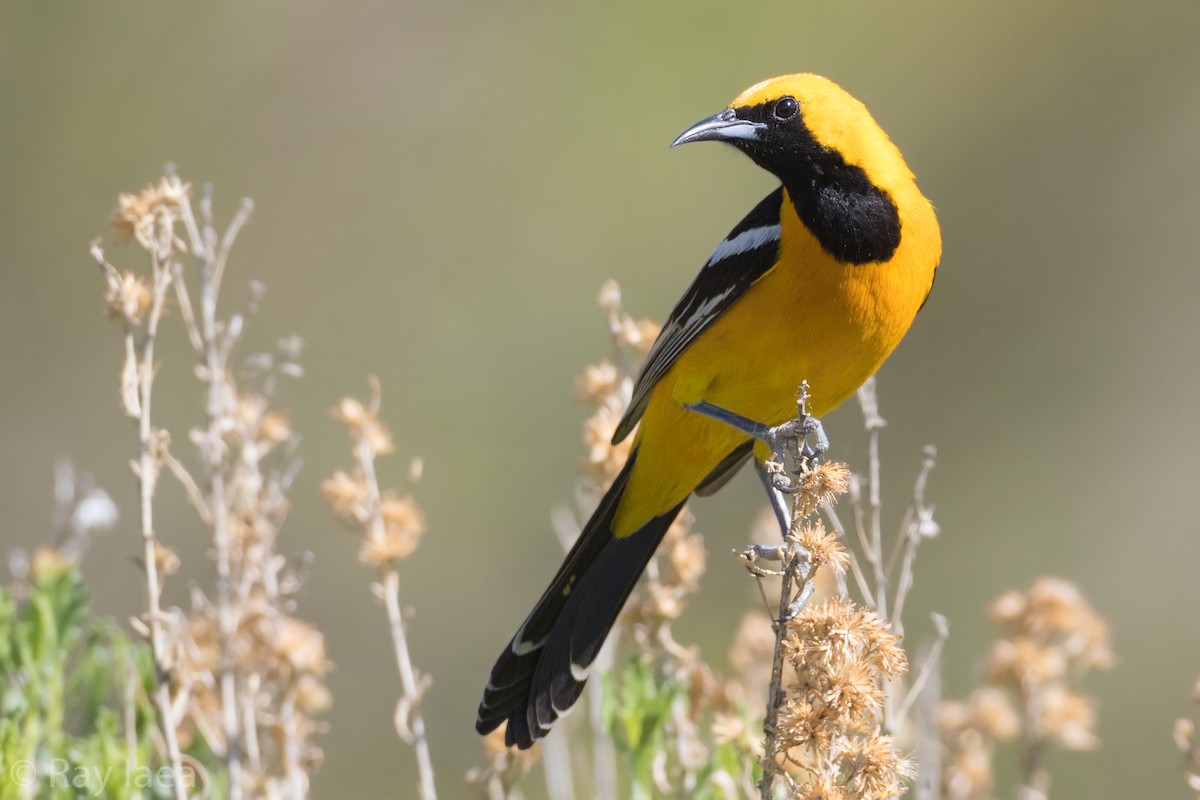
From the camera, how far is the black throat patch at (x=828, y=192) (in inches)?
146

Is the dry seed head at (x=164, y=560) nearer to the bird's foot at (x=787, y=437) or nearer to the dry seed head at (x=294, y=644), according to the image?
the dry seed head at (x=294, y=644)

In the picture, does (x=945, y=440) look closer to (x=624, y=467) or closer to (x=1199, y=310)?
(x=1199, y=310)

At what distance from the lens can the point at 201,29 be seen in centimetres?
1059

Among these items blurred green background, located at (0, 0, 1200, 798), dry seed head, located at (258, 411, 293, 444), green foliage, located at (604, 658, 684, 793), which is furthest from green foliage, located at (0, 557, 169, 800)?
blurred green background, located at (0, 0, 1200, 798)

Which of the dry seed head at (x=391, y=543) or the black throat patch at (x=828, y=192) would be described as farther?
the black throat patch at (x=828, y=192)

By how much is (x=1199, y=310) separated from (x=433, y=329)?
5.21m

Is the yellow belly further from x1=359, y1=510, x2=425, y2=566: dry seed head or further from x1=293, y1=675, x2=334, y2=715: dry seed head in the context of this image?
x1=293, y1=675, x2=334, y2=715: dry seed head

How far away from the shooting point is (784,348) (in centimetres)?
372

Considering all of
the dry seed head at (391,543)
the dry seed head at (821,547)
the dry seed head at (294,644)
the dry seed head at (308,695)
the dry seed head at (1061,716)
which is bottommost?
the dry seed head at (821,547)

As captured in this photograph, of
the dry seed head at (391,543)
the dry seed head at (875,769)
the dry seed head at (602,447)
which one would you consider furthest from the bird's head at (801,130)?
the dry seed head at (875,769)

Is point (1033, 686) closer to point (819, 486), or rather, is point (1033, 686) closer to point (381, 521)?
point (819, 486)

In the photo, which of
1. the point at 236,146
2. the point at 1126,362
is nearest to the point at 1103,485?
the point at 1126,362

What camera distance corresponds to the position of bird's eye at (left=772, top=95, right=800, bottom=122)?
3.99 m

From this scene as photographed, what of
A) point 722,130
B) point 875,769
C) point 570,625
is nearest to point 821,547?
point 875,769
